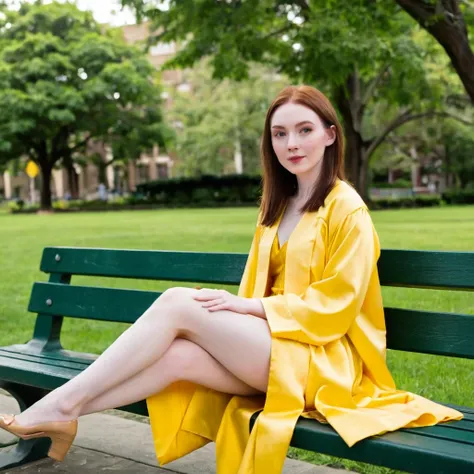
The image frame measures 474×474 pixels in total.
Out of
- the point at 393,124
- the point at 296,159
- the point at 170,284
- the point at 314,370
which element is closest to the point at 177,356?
the point at 314,370

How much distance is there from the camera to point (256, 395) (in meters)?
2.82

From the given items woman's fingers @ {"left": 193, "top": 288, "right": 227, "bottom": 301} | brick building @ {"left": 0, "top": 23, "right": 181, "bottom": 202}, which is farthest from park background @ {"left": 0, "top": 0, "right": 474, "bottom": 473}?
brick building @ {"left": 0, "top": 23, "right": 181, "bottom": 202}

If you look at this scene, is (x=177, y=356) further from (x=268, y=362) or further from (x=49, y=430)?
(x=49, y=430)

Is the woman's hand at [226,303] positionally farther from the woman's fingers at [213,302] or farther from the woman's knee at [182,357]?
the woman's knee at [182,357]

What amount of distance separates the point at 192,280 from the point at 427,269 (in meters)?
1.07

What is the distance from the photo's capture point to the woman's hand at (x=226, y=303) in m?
2.72

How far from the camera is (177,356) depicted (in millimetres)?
2738

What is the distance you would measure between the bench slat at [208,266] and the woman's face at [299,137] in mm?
468

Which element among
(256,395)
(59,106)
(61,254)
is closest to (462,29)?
(61,254)

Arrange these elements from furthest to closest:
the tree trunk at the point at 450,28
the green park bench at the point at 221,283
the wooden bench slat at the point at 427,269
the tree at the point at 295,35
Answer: the tree at the point at 295,35 < the tree trunk at the point at 450,28 < the wooden bench slat at the point at 427,269 < the green park bench at the point at 221,283

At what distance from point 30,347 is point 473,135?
35.7 meters

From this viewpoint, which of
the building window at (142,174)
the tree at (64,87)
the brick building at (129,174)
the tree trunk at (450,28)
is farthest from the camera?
the building window at (142,174)

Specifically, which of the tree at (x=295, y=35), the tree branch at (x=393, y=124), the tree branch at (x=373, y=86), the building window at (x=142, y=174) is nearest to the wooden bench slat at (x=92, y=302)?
the tree at (x=295, y=35)

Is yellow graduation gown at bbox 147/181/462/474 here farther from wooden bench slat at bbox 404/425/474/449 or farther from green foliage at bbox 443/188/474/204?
green foliage at bbox 443/188/474/204
